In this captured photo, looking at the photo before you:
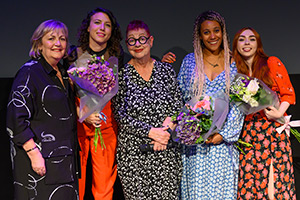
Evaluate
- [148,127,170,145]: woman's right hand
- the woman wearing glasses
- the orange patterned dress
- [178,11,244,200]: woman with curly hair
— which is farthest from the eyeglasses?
the orange patterned dress

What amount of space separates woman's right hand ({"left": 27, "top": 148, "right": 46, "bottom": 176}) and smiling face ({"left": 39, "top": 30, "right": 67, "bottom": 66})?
2.10ft

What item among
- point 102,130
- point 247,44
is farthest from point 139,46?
point 247,44

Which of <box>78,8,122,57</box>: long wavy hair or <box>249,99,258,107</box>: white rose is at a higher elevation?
<box>78,8,122,57</box>: long wavy hair

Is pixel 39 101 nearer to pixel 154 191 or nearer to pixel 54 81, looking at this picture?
pixel 54 81

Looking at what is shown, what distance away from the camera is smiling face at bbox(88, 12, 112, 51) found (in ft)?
9.82

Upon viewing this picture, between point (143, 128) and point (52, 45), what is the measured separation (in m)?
0.93

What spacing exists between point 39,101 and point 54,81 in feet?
0.61

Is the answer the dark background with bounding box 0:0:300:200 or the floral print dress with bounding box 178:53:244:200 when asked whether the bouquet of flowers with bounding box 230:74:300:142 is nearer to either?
the floral print dress with bounding box 178:53:244:200

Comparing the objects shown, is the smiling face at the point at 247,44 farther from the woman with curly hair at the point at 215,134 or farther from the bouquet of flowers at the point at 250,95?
the bouquet of flowers at the point at 250,95

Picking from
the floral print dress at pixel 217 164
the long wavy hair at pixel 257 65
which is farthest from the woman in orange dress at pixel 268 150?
the floral print dress at pixel 217 164

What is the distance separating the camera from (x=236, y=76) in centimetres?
Result: 288

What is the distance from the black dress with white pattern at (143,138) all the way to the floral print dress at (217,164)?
166 mm

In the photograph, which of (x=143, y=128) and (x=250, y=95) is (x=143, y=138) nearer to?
(x=143, y=128)

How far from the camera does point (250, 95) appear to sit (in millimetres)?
2750
